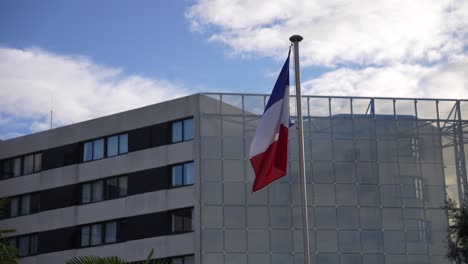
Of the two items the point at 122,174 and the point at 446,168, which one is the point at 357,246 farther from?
the point at 122,174

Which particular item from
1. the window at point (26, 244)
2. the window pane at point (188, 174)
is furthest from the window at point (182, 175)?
the window at point (26, 244)

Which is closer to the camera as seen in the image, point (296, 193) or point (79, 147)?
point (296, 193)

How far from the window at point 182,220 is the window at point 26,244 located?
42.5 ft

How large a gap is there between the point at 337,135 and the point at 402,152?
4151 millimetres

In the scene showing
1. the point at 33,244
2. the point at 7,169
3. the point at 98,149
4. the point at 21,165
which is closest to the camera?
the point at 98,149

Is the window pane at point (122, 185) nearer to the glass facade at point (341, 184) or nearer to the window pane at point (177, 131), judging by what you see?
the window pane at point (177, 131)

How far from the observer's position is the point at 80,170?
57.4 m

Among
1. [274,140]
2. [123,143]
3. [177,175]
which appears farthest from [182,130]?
[274,140]

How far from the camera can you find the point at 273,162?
24734 mm

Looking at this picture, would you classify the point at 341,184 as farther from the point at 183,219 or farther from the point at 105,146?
the point at 105,146

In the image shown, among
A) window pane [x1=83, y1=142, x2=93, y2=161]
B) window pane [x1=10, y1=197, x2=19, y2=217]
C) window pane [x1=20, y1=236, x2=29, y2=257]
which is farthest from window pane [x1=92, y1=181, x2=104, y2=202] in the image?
window pane [x1=10, y1=197, x2=19, y2=217]

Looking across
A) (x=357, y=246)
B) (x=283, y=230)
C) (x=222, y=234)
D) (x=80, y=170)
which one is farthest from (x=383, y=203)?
(x=80, y=170)

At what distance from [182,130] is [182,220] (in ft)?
18.4

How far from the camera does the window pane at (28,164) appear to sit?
61094 mm
